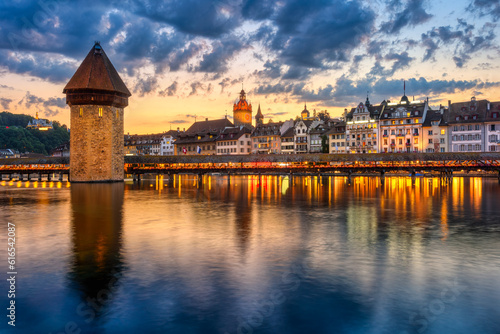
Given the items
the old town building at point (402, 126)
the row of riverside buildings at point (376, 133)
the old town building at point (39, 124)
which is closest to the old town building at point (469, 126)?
the row of riverside buildings at point (376, 133)

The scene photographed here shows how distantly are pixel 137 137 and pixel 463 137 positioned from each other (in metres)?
93.6

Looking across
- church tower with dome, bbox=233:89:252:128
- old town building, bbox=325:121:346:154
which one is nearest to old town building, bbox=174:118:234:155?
old town building, bbox=325:121:346:154

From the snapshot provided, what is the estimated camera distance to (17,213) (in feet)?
77.6

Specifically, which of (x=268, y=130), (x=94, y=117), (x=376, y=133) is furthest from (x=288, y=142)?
(x=94, y=117)

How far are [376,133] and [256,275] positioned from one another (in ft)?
254

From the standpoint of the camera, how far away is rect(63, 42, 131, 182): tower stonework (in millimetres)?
51375

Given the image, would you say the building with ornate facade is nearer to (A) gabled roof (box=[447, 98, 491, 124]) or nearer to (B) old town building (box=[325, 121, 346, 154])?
(A) gabled roof (box=[447, 98, 491, 124])

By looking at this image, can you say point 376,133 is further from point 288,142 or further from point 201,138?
point 201,138

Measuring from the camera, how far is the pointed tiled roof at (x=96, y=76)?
5112cm

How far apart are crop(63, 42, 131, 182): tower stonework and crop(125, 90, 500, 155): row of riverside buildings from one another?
39.5 meters

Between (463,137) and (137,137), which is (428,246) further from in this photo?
(137,137)

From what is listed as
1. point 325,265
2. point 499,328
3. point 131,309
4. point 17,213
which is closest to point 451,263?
point 325,265

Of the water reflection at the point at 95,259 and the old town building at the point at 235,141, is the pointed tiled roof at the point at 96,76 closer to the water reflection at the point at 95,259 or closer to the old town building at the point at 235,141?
the water reflection at the point at 95,259

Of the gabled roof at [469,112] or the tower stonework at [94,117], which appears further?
the gabled roof at [469,112]
